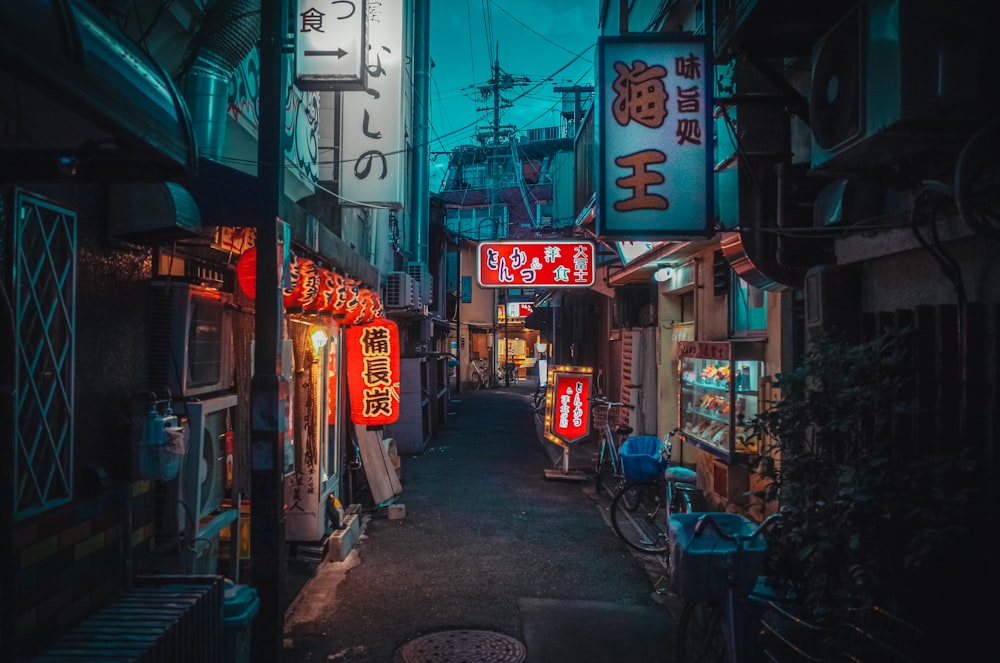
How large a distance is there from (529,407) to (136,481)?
2905 cm

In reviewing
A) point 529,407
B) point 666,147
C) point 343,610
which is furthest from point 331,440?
point 529,407

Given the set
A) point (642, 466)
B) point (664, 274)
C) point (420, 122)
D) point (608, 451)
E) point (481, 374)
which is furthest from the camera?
point (481, 374)

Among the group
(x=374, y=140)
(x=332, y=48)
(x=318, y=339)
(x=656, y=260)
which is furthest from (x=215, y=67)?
(x=656, y=260)

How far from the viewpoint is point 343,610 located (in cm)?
813

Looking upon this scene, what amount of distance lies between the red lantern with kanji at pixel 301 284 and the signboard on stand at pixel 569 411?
28.7 feet

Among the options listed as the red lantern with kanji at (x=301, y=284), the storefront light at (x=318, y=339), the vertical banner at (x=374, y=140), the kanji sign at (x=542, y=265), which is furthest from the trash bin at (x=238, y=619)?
the kanji sign at (x=542, y=265)

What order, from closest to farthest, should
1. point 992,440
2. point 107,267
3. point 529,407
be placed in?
1. point 992,440
2. point 107,267
3. point 529,407

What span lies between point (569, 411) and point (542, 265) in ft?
11.7

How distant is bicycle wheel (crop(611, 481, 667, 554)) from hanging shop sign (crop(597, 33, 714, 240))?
5.19 meters

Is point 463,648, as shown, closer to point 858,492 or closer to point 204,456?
point 204,456

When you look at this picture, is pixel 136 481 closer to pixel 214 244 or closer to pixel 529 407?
pixel 214 244

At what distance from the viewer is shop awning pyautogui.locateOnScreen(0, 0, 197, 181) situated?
2.60 m

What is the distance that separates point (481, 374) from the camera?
48188 mm

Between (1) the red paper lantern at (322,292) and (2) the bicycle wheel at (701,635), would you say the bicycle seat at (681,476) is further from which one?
(1) the red paper lantern at (322,292)
